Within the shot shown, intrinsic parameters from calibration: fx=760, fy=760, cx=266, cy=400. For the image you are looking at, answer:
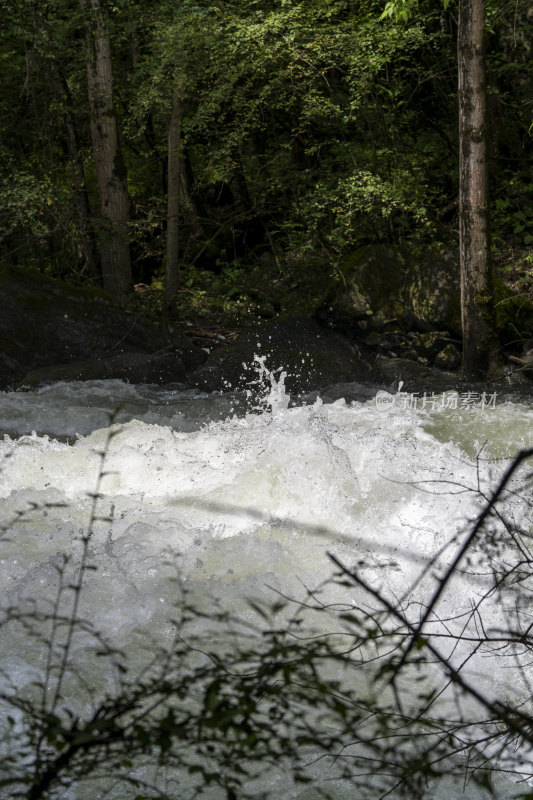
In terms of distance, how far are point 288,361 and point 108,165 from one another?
453 centimetres

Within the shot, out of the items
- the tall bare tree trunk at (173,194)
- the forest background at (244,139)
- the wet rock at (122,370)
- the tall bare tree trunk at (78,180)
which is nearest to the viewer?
the wet rock at (122,370)

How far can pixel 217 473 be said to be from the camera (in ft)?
17.7

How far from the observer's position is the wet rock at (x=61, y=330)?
936 centimetres

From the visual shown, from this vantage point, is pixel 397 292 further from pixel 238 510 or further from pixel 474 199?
pixel 238 510

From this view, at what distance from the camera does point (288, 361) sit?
30.8ft

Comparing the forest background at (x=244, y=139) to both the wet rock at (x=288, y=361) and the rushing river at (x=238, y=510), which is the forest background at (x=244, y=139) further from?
the rushing river at (x=238, y=510)

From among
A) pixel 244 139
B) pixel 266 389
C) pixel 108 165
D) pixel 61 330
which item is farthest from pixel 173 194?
pixel 266 389

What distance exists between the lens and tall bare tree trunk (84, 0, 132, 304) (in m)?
10.8

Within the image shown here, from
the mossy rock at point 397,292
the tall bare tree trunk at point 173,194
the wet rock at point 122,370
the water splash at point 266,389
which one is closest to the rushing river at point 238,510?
the water splash at point 266,389

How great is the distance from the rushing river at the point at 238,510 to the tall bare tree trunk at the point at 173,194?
5.46m

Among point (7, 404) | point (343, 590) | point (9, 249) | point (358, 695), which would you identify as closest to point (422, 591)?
point (343, 590)

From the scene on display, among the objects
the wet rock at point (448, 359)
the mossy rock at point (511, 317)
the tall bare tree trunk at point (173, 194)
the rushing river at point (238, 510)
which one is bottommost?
the rushing river at point (238, 510)

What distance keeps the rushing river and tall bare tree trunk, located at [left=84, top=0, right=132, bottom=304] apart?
5.23 metres

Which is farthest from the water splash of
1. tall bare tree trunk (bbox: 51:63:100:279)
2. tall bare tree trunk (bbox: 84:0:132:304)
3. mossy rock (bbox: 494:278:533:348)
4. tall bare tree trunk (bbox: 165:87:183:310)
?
tall bare tree trunk (bbox: 51:63:100:279)
